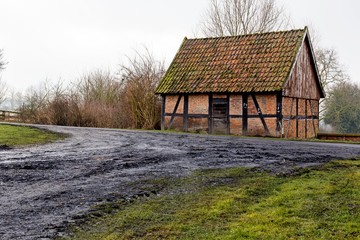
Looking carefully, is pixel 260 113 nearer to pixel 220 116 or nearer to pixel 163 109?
pixel 220 116

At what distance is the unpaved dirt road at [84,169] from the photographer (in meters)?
6.33

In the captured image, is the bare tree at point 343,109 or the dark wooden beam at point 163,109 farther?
the bare tree at point 343,109

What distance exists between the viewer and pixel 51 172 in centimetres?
968

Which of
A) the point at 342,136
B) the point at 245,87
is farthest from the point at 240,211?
the point at 342,136

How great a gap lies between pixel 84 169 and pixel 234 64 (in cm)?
1826

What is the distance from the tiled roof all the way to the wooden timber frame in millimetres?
635

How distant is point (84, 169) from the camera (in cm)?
1007

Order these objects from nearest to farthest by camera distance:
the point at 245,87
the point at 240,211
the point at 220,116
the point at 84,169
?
the point at 240,211
the point at 84,169
the point at 245,87
the point at 220,116

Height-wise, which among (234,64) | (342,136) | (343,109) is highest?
(234,64)

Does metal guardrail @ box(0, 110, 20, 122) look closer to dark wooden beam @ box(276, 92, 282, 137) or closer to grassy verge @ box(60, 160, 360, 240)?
dark wooden beam @ box(276, 92, 282, 137)

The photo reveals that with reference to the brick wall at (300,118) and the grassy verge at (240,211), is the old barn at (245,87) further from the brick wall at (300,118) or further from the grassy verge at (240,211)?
the grassy verge at (240,211)

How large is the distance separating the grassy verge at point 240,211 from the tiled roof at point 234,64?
1589 centimetres

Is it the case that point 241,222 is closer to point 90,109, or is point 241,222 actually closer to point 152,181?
point 152,181

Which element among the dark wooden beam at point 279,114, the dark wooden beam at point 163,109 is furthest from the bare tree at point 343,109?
the dark wooden beam at point 163,109
